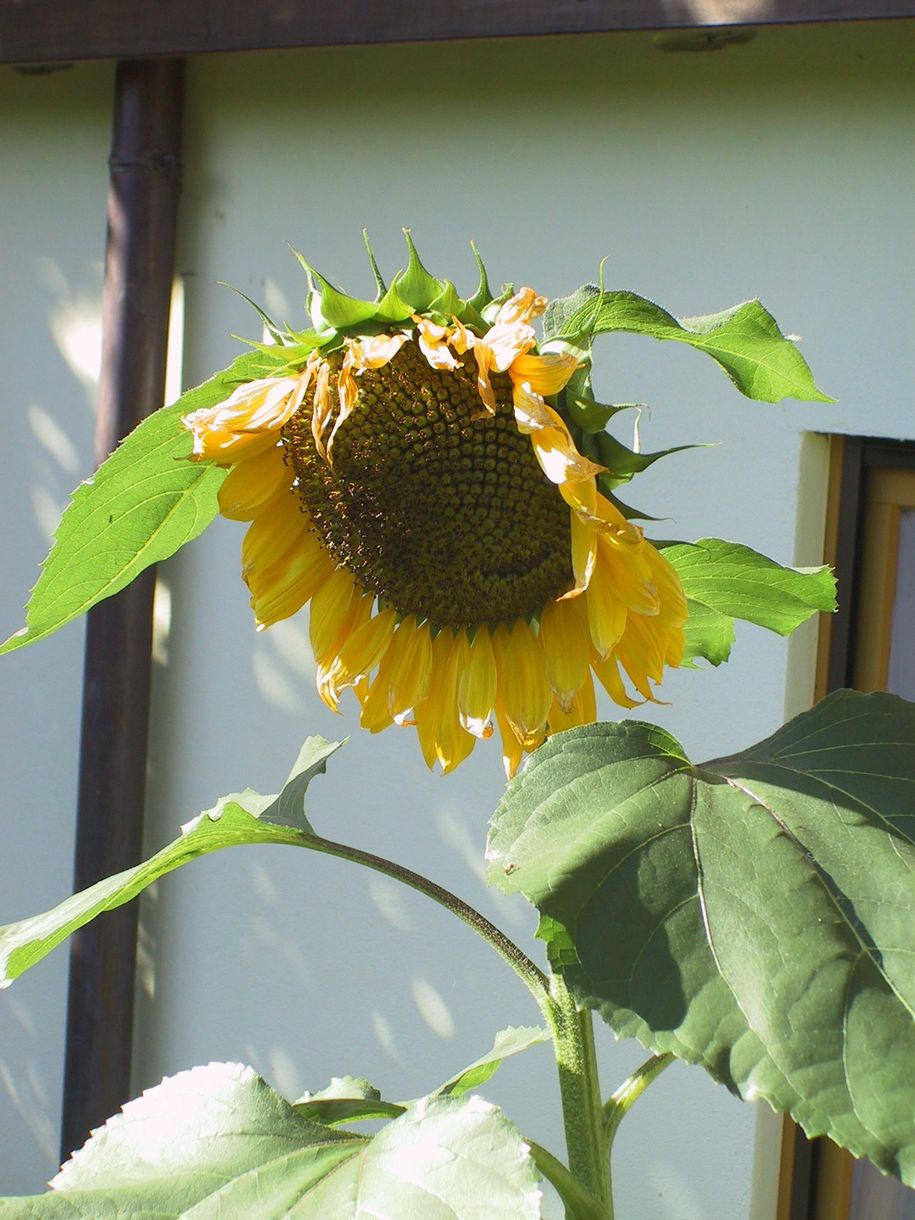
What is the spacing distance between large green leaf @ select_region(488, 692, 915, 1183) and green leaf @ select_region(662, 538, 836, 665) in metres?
0.12

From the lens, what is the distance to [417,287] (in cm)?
67

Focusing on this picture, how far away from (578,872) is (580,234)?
149cm

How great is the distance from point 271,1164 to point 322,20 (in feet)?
5.43

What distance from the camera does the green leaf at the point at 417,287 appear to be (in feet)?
2.17

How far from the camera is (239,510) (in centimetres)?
72

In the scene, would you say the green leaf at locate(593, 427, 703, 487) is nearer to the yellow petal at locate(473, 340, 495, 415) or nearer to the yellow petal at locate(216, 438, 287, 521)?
the yellow petal at locate(473, 340, 495, 415)

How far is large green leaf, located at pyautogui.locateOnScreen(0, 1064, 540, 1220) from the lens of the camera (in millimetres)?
563

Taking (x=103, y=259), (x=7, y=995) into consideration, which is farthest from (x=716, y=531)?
(x=7, y=995)

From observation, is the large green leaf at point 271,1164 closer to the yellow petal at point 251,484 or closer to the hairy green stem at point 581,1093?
the hairy green stem at point 581,1093

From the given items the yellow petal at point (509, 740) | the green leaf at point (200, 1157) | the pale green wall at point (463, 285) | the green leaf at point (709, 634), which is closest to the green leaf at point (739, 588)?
the green leaf at point (709, 634)

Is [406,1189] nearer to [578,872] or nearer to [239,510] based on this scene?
[578,872]

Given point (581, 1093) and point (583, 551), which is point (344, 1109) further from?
point (583, 551)

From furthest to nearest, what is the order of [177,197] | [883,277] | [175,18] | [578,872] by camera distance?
[177,197] → [175,18] → [883,277] → [578,872]

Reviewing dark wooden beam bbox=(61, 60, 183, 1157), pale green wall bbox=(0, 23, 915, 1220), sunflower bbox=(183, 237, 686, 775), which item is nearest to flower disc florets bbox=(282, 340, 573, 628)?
sunflower bbox=(183, 237, 686, 775)
